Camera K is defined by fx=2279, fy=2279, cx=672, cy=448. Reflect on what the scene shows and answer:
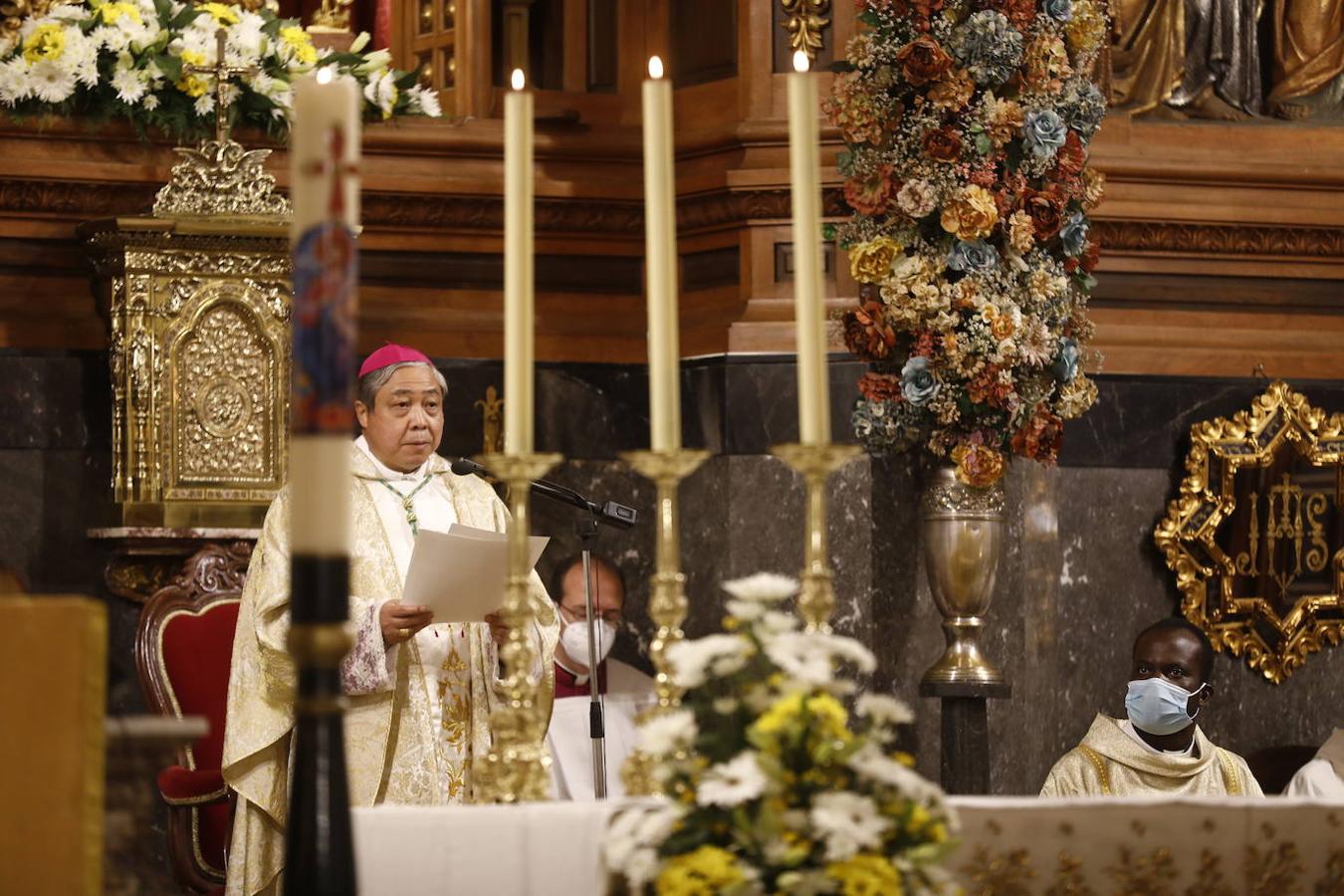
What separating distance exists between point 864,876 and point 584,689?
153 inches

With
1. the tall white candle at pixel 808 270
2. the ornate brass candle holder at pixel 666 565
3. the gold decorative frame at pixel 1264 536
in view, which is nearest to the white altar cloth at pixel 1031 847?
the ornate brass candle holder at pixel 666 565

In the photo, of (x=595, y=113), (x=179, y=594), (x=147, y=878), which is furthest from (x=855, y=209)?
(x=147, y=878)

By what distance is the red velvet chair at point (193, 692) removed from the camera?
5867 millimetres

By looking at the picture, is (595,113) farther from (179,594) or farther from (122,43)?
(179,594)

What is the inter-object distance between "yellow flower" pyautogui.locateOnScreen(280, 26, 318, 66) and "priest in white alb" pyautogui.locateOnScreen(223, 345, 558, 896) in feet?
4.81

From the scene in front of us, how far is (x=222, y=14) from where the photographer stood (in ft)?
21.8

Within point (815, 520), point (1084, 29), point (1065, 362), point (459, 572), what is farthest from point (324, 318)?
point (1084, 29)

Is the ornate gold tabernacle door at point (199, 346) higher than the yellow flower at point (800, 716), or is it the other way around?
the ornate gold tabernacle door at point (199, 346)

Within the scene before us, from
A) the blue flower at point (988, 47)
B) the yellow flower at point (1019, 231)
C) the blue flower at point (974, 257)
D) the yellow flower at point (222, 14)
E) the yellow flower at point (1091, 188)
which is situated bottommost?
the blue flower at point (974, 257)

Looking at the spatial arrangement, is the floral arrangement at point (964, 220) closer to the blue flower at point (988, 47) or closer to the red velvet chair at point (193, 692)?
the blue flower at point (988, 47)

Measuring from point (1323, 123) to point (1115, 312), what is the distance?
102 cm

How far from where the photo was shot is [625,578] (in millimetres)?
6953

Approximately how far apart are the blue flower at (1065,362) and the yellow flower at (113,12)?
277cm

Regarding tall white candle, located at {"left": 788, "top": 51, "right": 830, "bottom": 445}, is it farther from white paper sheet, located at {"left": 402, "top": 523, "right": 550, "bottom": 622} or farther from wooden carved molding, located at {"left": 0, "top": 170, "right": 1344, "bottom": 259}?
wooden carved molding, located at {"left": 0, "top": 170, "right": 1344, "bottom": 259}
